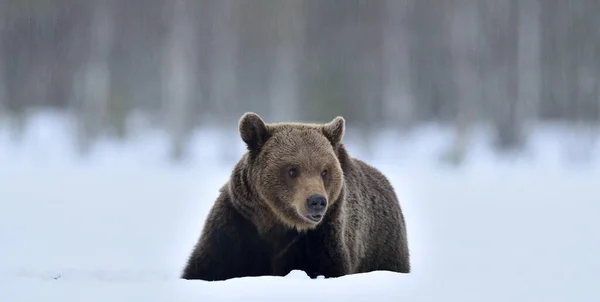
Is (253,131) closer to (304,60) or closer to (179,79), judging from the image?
(179,79)

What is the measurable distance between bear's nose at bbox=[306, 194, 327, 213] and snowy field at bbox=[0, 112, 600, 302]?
0.47 m

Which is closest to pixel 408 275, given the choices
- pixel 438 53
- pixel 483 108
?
pixel 438 53

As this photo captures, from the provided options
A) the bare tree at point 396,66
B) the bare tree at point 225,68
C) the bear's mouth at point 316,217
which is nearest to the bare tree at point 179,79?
the bare tree at point 225,68

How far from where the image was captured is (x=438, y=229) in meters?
10.9

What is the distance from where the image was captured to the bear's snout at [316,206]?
17.1 ft

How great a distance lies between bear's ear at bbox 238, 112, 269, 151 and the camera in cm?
568

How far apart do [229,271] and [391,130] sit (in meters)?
20.0

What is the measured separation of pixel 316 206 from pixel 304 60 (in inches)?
750

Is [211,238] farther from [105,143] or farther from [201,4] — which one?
[105,143]

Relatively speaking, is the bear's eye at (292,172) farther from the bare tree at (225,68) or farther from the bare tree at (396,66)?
the bare tree at (396,66)

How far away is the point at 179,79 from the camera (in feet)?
76.1

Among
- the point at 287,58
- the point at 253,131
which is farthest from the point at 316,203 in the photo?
the point at 287,58

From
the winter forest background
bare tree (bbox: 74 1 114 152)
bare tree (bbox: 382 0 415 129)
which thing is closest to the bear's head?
the winter forest background

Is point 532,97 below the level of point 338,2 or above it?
below
